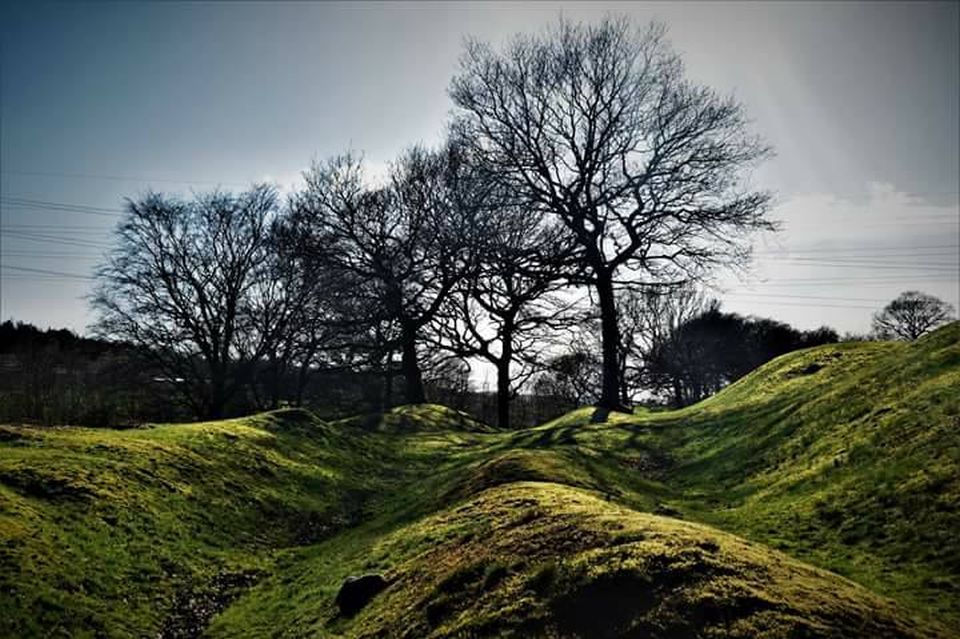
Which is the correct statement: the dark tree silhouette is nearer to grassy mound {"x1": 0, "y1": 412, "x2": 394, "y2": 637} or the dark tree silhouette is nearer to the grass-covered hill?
the grass-covered hill

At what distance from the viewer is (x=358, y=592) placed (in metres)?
10.9

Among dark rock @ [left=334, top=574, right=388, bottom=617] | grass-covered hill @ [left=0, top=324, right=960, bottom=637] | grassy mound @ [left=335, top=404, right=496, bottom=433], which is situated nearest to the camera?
grass-covered hill @ [left=0, top=324, right=960, bottom=637]

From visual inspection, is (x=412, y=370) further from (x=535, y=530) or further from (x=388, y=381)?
(x=535, y=530)

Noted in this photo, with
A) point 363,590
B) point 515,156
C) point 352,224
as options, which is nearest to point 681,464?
point 363,590

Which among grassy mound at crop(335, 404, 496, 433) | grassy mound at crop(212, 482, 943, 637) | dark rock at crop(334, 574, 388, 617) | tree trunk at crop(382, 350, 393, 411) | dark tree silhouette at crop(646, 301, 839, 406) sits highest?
dark tree silhouette at crop(646, 301, 839, 406)

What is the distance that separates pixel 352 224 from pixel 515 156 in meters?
14.3

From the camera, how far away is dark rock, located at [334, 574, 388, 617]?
34.9 feet

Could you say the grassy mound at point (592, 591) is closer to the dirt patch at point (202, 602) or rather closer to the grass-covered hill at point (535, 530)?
the grass-covered hill at point (535, 530)

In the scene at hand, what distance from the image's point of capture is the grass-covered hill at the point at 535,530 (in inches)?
289

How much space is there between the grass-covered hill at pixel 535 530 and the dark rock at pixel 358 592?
0.88 feet

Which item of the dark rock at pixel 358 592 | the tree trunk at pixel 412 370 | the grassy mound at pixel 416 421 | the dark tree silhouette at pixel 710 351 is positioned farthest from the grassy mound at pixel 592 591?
the dark tree silhouette at pixel 710 351

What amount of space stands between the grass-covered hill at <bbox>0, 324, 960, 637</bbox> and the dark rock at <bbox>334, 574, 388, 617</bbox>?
10.6 inches

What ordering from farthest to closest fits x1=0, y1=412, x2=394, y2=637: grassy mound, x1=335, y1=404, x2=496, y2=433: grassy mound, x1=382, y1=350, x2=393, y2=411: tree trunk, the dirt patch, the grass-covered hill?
x1=382, y1=350, x2=393, y2=411: tree trunk < x1=335, y1=404, x2=496, y2=433: grassy mound < the dirt patch < x1=0, y1=412, x2=394, y2=637: grassy mound < the grass-covered hill

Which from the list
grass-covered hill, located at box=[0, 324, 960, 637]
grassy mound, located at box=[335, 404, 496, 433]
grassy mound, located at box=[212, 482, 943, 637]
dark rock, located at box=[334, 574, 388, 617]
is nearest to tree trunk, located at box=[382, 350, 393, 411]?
grassy mound, located at box=[335, 404, 496, 433]
